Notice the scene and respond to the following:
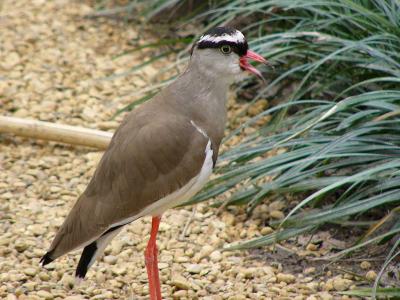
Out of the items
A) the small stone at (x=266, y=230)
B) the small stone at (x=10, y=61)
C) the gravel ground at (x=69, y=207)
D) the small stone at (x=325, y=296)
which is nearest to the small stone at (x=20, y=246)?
the gravel ground at (x=69, y=207)

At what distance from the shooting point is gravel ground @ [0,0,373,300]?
395cm

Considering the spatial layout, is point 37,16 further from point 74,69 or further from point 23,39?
point 74,69

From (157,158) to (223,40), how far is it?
58 cm

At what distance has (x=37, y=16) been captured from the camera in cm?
653

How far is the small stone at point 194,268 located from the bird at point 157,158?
0.43 m

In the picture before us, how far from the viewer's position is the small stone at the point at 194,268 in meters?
4.10

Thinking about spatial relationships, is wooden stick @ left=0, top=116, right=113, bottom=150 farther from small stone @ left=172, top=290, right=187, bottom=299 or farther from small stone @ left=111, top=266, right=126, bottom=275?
small stone @ left=172, top=290, right=187, bottom=299

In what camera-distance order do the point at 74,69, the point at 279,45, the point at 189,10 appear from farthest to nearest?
the point at 189,10 → the point at 74,69 → the point at 279,45

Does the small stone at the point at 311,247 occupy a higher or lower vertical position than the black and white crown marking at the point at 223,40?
lower

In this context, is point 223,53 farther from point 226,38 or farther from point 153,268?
point 153,268

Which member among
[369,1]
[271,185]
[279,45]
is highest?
[369,1]

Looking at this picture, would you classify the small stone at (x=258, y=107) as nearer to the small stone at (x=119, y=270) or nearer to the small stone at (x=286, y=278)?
the small stone at (x=286, y=278)

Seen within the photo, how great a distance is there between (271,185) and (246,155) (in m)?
0.31

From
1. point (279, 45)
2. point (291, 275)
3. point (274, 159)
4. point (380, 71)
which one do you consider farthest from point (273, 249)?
point (279, 45)
